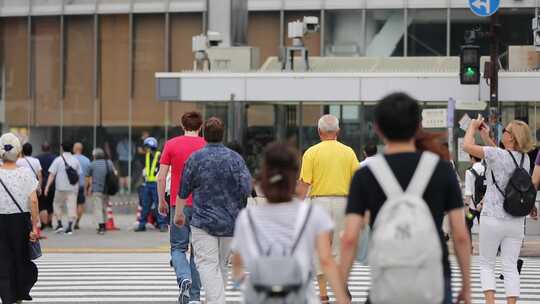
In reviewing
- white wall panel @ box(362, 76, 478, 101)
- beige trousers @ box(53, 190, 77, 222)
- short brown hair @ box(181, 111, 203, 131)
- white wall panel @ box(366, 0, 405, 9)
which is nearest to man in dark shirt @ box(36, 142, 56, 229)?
beige trousers @ box(53, 190, 77, 222)

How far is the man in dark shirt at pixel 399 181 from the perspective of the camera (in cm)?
671

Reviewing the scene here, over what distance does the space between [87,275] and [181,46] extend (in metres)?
19.4

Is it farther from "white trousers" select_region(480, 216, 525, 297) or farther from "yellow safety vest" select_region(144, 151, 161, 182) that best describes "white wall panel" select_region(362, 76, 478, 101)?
"white trousers" select_region(480, 216, 525, 297)

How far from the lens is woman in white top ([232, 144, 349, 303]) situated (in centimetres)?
684

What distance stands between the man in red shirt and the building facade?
72.0 feet

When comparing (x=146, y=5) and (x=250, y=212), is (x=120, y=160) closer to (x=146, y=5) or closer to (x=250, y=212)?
(x=146, y=5)

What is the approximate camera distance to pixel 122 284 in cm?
1614

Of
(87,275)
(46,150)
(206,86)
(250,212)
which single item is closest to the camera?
(250,212)

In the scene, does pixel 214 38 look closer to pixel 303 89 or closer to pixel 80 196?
pixel 303 89

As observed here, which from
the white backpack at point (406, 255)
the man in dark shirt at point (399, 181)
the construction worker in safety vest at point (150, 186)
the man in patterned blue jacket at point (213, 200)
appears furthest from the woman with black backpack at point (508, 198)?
the construction worker in safety vest at point (150, 186)

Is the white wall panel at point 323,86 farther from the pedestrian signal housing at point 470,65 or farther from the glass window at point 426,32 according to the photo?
the glass window at point 426,32

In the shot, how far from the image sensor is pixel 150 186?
83.9 feet

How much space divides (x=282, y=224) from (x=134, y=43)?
99.3 feet

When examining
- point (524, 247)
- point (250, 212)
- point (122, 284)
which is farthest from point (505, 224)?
point (524, 247)
